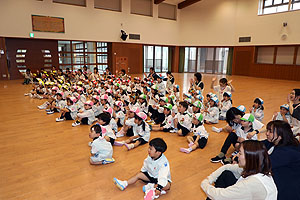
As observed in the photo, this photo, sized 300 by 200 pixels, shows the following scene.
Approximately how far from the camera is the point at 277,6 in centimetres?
1392

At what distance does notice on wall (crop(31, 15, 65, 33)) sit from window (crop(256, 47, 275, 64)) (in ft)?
45.1

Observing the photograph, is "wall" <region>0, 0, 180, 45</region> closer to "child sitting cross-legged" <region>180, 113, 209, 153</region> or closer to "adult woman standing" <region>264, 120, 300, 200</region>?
"child sitting cross-legged" <region>180, 113, 209, 153</region>

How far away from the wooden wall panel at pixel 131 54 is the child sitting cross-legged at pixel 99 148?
1278 centimetres

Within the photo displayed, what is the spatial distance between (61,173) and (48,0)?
12426mm

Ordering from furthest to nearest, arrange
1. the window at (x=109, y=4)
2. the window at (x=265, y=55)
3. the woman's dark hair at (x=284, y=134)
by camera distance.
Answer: the window at (x=265, y=55)
the window at (x=109, y=4)
the woman's dark hair at (x=284, y=134)

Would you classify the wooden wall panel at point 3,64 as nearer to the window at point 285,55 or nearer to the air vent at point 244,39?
the air vent at point 244,39

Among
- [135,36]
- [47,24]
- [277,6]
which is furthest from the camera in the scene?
[135,36]

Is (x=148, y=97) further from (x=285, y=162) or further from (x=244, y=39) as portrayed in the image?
(x=244, y=39)

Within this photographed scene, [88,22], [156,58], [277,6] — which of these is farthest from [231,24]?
[88,22]

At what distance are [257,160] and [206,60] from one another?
1755cm

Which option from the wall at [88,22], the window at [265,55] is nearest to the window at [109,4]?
the wall at [88,22]

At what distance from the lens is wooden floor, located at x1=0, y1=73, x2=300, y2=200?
249 cm

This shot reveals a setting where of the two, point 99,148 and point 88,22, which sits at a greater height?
point 88,22

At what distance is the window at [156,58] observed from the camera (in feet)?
59.1
